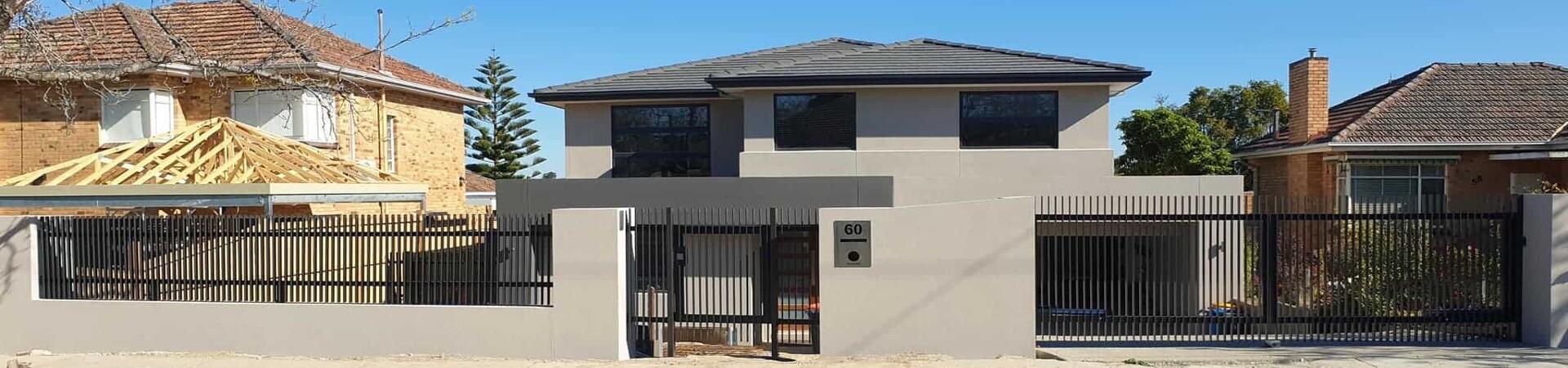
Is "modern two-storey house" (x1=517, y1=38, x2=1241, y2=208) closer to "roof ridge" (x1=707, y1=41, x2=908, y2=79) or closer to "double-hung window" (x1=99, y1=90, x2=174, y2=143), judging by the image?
"roof ridge" (x1=707, y1=41, x2=908, y2=79)

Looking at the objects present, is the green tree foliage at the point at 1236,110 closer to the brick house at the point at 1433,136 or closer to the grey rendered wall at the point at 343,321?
the brick house at the point at 1433,136

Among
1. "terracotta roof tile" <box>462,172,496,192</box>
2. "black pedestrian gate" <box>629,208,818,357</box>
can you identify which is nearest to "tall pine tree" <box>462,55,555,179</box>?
"terracotta roof tile" <box>462,172,496,192</box>

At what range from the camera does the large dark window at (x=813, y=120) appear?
54.7 ft

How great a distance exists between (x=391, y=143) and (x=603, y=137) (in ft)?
14.8

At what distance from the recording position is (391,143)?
19.8m

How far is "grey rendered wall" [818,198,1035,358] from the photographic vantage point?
9.38 meters

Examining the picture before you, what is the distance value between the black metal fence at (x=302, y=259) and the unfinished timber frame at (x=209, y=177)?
0.76 metres

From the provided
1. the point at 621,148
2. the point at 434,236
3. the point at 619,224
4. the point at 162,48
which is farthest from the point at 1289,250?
Answer: the point at 162,48

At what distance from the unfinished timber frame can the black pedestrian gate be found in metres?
4.66

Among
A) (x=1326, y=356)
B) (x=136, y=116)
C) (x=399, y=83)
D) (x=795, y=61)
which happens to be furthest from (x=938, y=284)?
(x=136, y=116)

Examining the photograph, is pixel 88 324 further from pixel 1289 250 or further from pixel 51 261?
pixel 1289 250

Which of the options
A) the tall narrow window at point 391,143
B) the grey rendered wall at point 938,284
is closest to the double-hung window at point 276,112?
the tall narrow window at point 391,143

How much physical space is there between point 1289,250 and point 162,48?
16.3 meters

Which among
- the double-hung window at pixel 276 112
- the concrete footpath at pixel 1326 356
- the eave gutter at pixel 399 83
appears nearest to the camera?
the concrete footpath at pixel 1326 356
